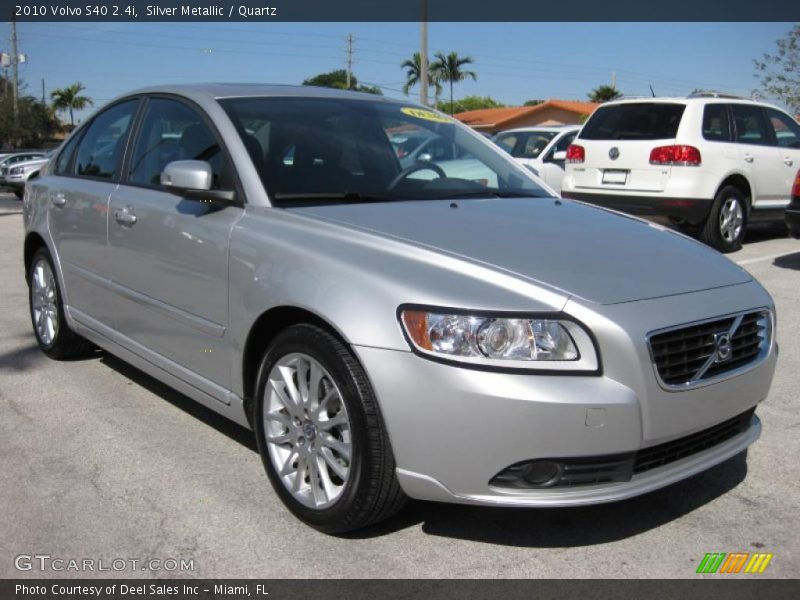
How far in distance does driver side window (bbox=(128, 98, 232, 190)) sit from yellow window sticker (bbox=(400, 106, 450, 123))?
1.09m

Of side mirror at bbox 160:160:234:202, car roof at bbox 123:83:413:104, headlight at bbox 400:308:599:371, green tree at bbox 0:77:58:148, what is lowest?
headlight at bbox 400:308:599:371

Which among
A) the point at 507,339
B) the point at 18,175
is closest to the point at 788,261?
the point at 507,339

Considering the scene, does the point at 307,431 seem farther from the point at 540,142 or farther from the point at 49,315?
the point at 540,142

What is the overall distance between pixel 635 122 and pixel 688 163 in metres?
0.81

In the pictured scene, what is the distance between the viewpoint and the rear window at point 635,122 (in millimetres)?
9172

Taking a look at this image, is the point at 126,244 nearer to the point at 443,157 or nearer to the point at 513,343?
the point at 443,157

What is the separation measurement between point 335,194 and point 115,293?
4.59 ft

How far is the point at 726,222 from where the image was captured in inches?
372

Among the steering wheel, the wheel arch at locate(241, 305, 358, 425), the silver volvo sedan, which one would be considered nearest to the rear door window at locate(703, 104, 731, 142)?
the silver volvo sedan

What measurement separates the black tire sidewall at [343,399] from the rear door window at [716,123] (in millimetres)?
7364

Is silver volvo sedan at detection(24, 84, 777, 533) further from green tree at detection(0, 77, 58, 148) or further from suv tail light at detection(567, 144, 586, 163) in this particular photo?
green tree at detection(0, 77, 58, 148)

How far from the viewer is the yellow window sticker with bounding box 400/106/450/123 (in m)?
4.45

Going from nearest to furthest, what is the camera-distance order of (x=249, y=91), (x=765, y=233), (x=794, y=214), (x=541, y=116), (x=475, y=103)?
1. (x=249, y=91)
2. (x=794, y=214)
3. (x=765, y=233)
4. (x=541, y=116)
5. (x=475, y=103)

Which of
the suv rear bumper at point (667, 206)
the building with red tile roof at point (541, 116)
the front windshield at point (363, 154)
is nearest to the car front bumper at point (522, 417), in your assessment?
the front windshield at point (363, 154)
